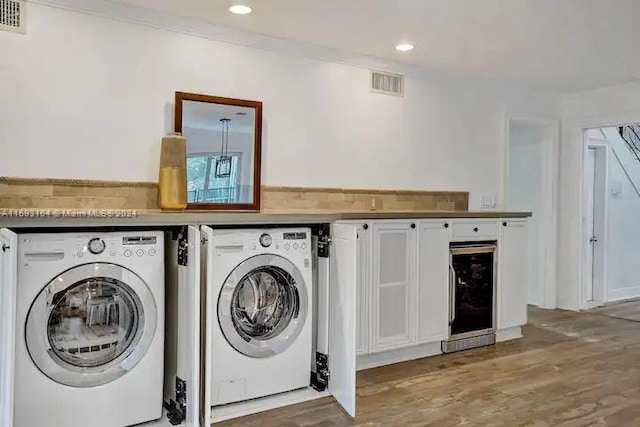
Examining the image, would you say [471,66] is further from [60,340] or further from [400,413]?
[60,340]

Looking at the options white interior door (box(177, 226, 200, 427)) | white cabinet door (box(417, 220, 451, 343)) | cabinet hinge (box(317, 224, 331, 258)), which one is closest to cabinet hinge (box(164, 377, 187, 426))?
white interior door (box(177, 226, 200, 427))

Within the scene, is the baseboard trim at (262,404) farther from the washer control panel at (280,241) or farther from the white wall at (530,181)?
the white wall at (530,181)

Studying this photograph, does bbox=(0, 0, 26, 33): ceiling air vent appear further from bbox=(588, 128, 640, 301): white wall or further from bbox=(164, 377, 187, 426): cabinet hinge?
bbox=(588, 128, 640, 301): white wall

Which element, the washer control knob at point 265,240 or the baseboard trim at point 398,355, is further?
the baseboard trim at point 398,355

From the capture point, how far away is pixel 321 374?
11.0 feet

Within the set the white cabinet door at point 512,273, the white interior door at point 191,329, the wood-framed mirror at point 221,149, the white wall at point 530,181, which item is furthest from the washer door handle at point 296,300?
the white wall at point 530,181

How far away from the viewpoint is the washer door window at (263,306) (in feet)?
9.91

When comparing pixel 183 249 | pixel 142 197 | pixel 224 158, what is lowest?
pixel 183 249

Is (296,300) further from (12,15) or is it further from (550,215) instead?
(550,215)

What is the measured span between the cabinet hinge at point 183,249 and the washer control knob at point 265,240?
0.48 metres

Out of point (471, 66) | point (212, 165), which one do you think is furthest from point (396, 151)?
point (212, 165)

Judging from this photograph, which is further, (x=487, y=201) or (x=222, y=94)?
(x=487, y=201)

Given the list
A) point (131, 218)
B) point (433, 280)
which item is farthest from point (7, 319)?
point (433, 280)

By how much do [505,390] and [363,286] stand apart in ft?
3.74
